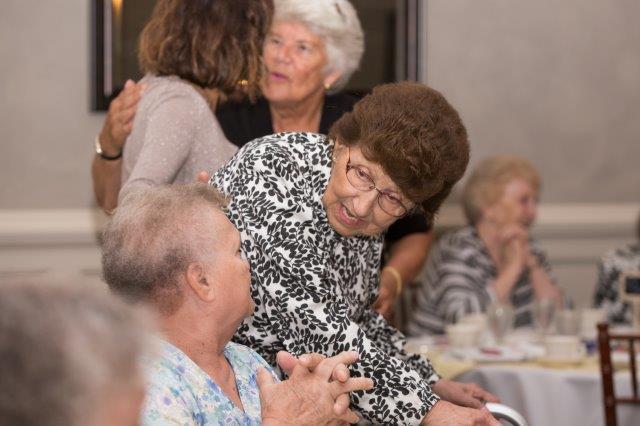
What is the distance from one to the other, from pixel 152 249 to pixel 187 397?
10.7 inches

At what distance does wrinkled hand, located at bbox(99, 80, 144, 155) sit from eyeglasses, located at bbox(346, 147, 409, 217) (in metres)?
0.85

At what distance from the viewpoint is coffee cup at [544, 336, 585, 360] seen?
13.7 ft

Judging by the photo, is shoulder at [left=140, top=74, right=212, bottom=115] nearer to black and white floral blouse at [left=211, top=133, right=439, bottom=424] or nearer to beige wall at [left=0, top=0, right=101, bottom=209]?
black and white floral blouse at [left=211, top=133, right=439, bottom=424]

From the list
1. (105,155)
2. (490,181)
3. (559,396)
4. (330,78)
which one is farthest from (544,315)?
(105,155)

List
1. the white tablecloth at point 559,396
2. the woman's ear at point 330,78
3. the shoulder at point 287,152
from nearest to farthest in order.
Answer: the shoulder at point 287,152 → the woman's ear at point 330,78 → the white tablecloth at point 559,396

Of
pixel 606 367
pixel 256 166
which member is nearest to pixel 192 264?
pixel 256 166

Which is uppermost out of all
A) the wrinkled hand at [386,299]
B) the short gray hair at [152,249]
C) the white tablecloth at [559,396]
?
the short gray hair at [152,249]

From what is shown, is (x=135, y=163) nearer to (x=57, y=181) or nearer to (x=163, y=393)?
(x=163, y=393)

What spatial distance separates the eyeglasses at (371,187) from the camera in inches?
91.5

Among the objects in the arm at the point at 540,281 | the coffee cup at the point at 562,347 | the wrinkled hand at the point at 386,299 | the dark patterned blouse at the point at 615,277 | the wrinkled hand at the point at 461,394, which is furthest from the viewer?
the arm at the point at 540,281

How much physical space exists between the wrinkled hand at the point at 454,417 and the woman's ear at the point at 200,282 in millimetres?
511

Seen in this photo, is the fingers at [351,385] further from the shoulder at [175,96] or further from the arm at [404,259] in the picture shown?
the arm at [404,259]

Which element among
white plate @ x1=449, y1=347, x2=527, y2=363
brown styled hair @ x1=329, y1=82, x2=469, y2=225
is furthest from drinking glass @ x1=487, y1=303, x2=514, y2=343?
brown styled hair @ x1=329, y1=82, x2=469, y2=225

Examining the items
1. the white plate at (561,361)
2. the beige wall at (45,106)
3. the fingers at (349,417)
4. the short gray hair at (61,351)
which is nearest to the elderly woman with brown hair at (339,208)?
the fingers at (349,417)
